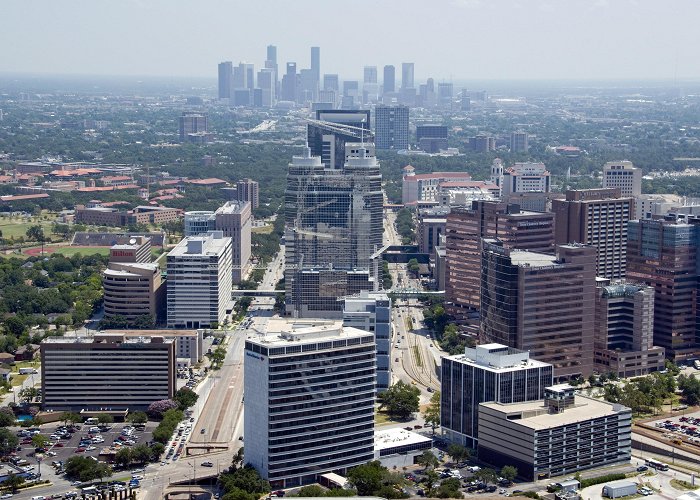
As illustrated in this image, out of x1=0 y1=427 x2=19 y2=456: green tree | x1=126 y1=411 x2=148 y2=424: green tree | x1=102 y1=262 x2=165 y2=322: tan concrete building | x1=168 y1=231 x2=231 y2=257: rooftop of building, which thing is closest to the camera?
x1=0 y1=427 x2=19 y2=456: green tree

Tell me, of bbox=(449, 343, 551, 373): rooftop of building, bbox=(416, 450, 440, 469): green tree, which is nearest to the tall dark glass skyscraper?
bbox=(449, 343, 551, 373): rooftop of building

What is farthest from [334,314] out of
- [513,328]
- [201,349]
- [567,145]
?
[567,145]

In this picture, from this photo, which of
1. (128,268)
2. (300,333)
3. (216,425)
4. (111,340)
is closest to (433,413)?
(216,425)

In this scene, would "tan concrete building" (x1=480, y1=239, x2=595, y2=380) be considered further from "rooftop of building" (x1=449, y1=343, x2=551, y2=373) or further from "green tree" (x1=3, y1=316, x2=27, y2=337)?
"green tree" (x1=3, y1=316, x2=27, y2=337)

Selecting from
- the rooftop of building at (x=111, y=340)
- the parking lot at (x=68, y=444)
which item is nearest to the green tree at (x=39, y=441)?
the parking lot at (x=68, y=444)

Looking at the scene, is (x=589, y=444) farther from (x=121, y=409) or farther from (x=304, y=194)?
(x=304, y=194)

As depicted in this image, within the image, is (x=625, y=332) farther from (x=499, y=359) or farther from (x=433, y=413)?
(x=499, y=359)
